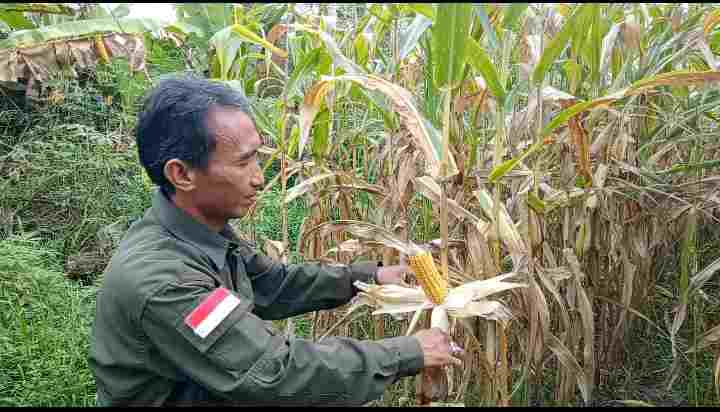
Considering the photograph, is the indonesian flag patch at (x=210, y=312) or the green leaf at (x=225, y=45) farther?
the green leaf at (x=225, y=45)

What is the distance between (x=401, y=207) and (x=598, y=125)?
727 millimetres

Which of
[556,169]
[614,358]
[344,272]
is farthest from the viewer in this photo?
[614,358]

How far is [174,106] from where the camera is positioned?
57.9 inches

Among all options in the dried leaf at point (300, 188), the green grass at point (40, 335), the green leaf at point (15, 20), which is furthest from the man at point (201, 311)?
the green leaf at point (15, 20)

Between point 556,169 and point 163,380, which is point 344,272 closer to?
point 163,380

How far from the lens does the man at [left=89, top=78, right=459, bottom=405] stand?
4.05 ft

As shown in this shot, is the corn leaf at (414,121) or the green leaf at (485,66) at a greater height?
the green leaf at (485,66)

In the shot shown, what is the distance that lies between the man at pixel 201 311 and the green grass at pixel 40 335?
1.07 meters

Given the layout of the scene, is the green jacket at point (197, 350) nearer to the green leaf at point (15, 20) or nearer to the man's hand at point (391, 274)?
the man's hand at point (391, 274)

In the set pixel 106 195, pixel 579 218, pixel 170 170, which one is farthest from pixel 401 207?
pixel 106 195

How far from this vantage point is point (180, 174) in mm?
1475

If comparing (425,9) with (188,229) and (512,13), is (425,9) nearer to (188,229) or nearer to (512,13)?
(512,13)

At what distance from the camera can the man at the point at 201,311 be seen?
1.23 m

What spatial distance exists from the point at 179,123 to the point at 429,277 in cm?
69
